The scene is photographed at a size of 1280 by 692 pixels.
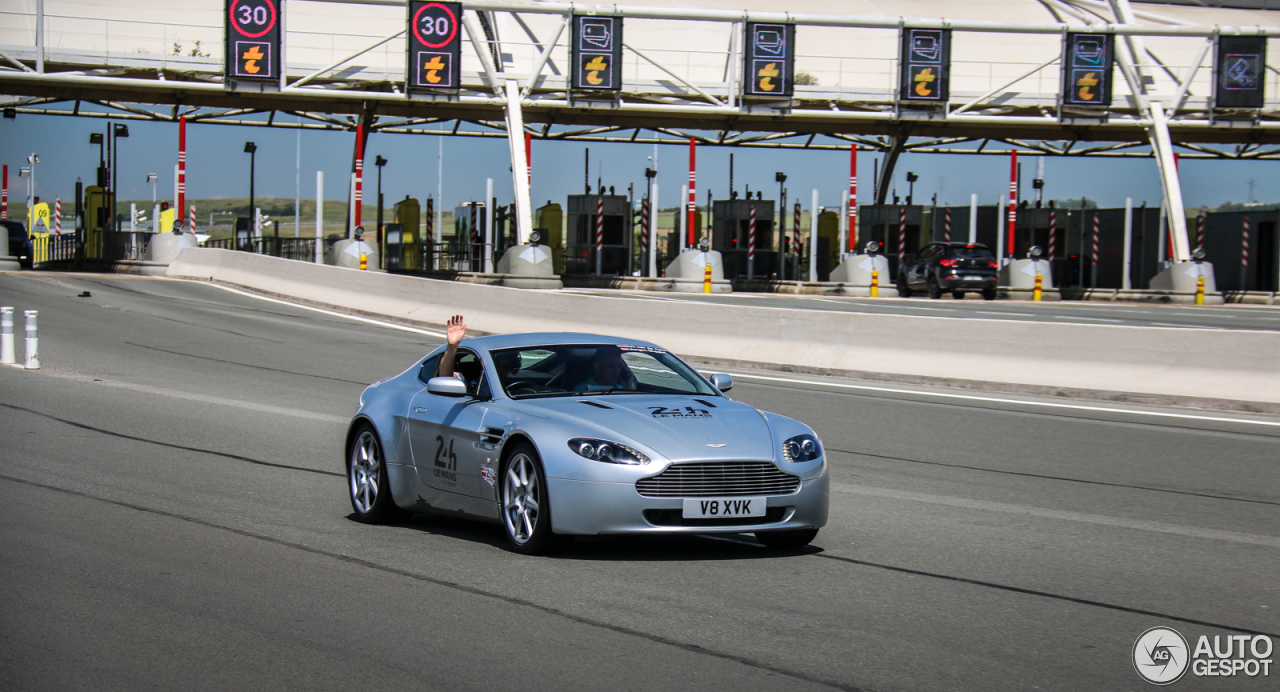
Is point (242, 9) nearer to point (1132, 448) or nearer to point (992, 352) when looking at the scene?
point (992, 352)

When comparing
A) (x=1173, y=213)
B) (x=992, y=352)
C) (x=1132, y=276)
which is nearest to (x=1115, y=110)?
(x=1173, y=213)

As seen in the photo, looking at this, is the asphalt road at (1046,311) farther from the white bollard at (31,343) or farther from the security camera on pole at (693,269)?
the white bollard at (31,343)

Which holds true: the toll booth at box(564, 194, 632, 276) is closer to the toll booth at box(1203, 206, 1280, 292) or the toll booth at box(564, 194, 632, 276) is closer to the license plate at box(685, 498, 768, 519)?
the toll booth at box(1203, 206, 1280, 292)

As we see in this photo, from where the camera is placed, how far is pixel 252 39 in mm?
40875

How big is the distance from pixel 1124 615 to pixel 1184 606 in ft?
1.29

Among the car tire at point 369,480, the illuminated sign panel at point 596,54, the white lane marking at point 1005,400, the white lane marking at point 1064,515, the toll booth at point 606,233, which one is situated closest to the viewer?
the white lane marking at point 1064,515

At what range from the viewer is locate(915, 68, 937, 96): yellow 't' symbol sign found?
43.5m

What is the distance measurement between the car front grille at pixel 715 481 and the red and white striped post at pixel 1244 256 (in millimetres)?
43432

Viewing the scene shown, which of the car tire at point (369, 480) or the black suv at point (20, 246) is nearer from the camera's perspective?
the car tire at point (369, 480)

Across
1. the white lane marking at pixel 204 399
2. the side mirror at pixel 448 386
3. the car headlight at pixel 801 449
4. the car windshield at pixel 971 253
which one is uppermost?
the car windshield at pixel 971 253

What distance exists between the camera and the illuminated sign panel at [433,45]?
41375 mm

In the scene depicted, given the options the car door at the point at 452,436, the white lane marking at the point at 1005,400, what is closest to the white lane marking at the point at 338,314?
the white lane marking at the point at 1005,400

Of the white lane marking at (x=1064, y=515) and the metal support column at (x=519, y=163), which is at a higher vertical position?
the metal support column at (x=519, y=163)

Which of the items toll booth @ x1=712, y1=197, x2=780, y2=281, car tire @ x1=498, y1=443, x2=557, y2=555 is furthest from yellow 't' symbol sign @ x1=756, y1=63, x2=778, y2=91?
car tire @ x1=498, y1=443, x2=557, y2=555
